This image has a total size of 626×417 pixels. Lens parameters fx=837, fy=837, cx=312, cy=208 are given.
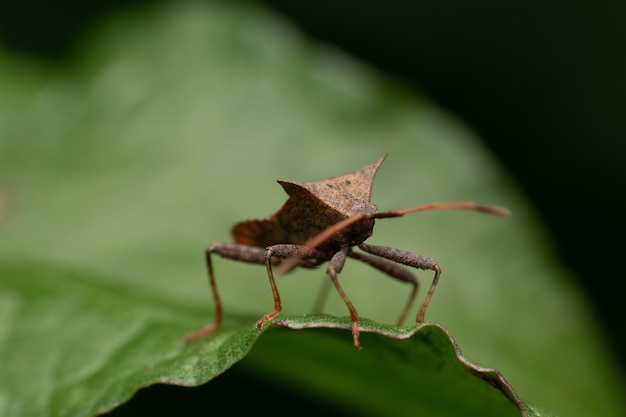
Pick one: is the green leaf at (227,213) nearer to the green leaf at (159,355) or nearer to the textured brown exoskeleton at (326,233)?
the green leaf at (159,355)

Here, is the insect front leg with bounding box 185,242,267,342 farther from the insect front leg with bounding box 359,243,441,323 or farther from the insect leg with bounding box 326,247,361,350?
the insect front leg with bounding box 359,243,441,323

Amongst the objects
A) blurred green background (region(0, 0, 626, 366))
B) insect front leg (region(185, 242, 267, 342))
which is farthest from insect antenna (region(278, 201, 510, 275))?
blurred green background (region(0, 0, 626, 366))

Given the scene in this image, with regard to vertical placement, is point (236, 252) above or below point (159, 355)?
above

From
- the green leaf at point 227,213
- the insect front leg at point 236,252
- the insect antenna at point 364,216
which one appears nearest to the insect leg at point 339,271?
the insect antenna at point 364,216

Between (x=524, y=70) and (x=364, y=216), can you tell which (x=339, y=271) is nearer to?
(x=364, y=216)

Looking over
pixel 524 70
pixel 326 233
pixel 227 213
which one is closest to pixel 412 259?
pixel 326 233
